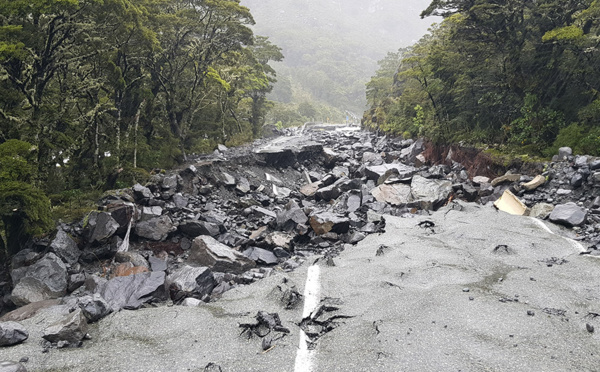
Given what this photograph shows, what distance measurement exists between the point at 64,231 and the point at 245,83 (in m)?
23.5

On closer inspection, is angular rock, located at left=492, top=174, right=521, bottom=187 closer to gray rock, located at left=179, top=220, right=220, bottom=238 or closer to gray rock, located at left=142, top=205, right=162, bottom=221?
gray rock, located at left=179, top=220, right=220, bottom=238

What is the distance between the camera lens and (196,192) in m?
15.5

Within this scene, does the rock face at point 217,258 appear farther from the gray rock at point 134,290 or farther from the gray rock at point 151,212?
the gray rock at point 151,212

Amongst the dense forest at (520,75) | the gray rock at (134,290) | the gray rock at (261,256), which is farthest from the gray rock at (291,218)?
the dense forest at (520,75)

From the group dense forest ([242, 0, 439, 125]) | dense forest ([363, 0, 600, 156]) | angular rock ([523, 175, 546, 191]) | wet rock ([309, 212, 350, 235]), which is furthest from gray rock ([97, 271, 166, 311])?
dense forest ([242, 0, 439, 125])

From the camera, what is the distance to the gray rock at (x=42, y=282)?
772 centimetres

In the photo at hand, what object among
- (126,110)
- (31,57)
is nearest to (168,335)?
(31,57)

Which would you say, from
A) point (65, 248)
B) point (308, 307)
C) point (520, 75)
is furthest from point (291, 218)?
point (520, 75)

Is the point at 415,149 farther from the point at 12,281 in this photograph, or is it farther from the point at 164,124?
the point at 12,281

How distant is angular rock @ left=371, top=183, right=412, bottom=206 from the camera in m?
15.2

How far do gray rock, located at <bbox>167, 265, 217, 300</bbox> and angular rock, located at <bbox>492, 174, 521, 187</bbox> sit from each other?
12143 mm

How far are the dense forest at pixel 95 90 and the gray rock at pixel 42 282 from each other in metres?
1.02

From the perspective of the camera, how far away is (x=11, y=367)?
4066 mm

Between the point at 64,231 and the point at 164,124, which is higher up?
the point at 164,124
